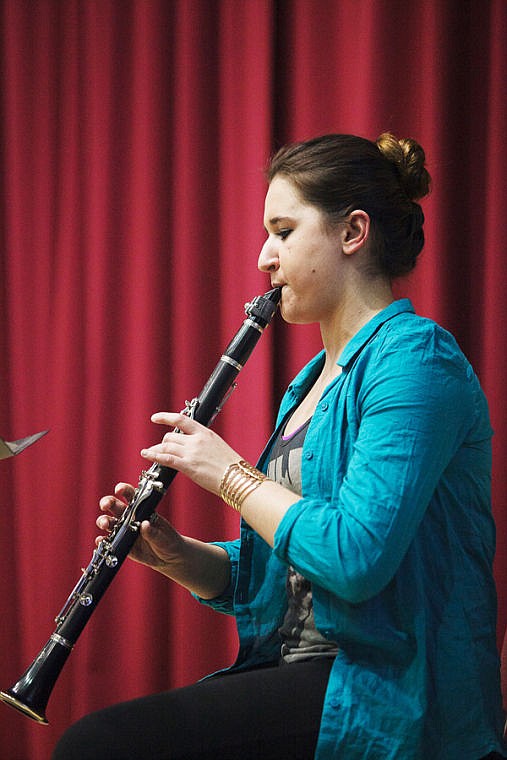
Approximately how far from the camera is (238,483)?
114 cm

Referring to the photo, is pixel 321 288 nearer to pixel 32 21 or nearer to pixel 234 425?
pixel 234 425

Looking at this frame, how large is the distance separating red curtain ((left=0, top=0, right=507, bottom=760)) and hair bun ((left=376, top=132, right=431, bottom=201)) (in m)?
0.46

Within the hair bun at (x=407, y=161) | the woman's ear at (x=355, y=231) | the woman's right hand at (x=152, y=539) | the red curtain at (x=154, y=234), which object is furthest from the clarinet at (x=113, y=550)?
the red curtain at (x=154, y=234)

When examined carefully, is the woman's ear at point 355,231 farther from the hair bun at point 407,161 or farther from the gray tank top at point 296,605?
the gray tank top at point 296,605

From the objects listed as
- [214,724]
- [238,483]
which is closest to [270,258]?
[238,483]

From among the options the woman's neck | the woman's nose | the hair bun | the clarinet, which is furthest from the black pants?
the hair bun

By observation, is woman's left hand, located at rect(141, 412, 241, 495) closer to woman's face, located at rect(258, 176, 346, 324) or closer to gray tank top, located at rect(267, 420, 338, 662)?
gray tank top, located at rect(267, 420, 338, 662)

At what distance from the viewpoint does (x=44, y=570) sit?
2.20m

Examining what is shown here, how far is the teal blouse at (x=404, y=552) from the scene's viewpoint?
1.04 metres

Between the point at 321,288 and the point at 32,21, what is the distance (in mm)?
1488

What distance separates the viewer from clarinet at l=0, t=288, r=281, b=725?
1233mm

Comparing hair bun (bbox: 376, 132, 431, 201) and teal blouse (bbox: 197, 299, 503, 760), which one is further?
hair bun (bbox: 376, 132, 431, 201)

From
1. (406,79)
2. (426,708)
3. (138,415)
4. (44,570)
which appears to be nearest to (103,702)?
(44,570)

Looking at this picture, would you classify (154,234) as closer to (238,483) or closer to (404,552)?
(238,483)
